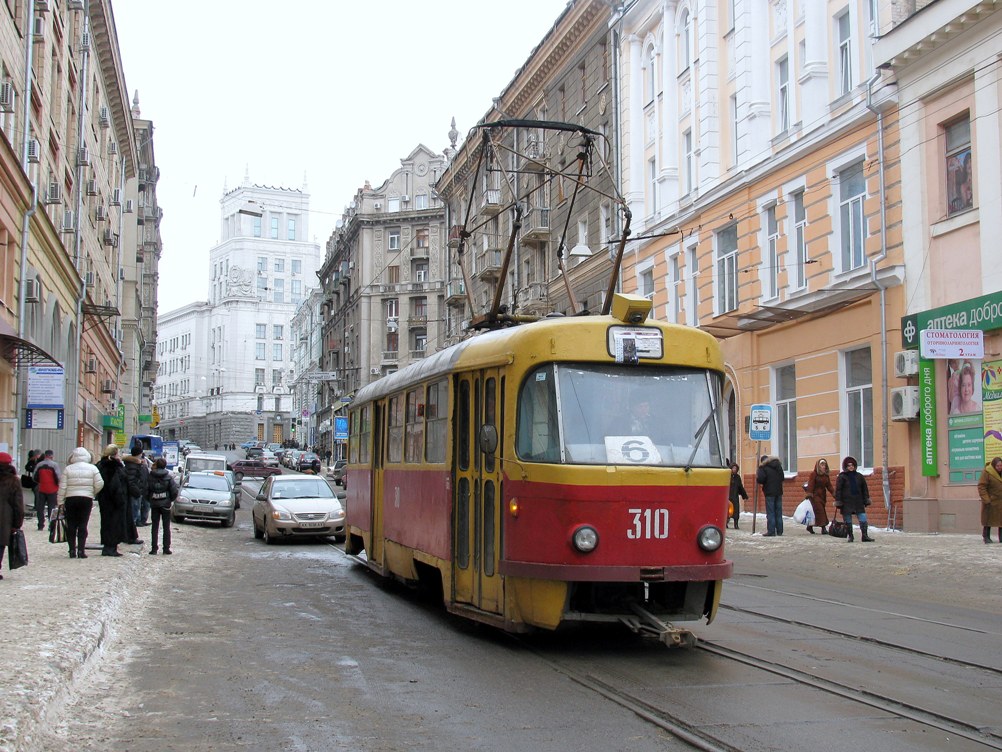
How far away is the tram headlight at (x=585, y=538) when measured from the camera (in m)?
8.77

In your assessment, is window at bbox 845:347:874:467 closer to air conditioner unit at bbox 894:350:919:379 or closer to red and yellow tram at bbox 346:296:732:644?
air conditioner unit at bbox 894:350:919:379

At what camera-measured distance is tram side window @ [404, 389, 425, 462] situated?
12.1 metres

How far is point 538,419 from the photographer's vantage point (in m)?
9.26

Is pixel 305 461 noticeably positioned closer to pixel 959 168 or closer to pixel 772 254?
pixel 772 254

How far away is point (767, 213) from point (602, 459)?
21807mm

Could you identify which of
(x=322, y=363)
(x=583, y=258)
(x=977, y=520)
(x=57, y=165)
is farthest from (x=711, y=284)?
(x=322, y=363)

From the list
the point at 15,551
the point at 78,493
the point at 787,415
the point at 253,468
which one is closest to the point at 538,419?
the point at 15,551

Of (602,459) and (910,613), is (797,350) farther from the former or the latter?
(602,459)

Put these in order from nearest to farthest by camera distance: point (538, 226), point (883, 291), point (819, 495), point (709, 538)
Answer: point (709, 538) → point (819, 495) → point (883, 291) → point (538, 226)

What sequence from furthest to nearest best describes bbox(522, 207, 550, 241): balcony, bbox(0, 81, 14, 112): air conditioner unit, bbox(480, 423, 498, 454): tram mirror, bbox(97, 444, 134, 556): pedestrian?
1. bbox(522, 207, 550, 241): balcony
2. bbox(0, 81, 14, 112): air conditioner unit
3. bbox(97, 444, 134, 556): pedestrian
4. bbox(480, 423, 498, 454): tram mirror

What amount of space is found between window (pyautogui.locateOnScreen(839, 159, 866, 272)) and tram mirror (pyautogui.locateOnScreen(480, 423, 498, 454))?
693 inches

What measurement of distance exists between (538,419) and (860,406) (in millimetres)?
17754

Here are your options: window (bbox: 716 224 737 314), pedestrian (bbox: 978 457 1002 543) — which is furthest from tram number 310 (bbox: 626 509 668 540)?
window (bbox: 716 224 737 314)

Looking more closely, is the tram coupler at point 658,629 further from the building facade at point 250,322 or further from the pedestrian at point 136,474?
the building facade at point 250,322
